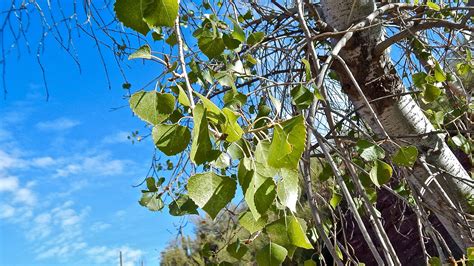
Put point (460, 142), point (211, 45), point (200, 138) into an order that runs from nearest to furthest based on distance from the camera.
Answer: point (200, 138) → point (211, 45) → point (460, 142)

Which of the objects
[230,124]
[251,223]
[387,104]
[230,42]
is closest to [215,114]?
[230,124]

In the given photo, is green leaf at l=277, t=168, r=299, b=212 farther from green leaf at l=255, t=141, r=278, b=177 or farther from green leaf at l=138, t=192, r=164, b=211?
green leaf at l=138, t=192, r=164, b=211

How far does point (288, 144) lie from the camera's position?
0.40 m

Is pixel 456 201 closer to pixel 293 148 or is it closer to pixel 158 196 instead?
pixel 158 196

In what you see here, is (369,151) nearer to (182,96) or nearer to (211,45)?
(211,45)

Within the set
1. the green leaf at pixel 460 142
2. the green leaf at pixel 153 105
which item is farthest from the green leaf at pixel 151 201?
the green leaf at pixel 460 142

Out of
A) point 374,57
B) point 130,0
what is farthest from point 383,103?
point 130,0

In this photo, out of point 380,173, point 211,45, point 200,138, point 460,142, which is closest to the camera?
point 200,138

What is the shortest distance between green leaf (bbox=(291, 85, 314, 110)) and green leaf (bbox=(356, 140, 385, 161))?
0.51ft

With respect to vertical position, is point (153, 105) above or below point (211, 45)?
below

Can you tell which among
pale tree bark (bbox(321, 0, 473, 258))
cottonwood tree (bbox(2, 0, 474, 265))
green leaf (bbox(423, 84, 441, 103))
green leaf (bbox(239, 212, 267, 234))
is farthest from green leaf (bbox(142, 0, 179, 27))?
pale tree bark (bbox(321, 0, 473, 258))

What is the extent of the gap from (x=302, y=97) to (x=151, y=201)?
33 centimetres

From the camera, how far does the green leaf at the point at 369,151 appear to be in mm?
799

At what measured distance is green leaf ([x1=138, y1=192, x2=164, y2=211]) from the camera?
32.9 inches
